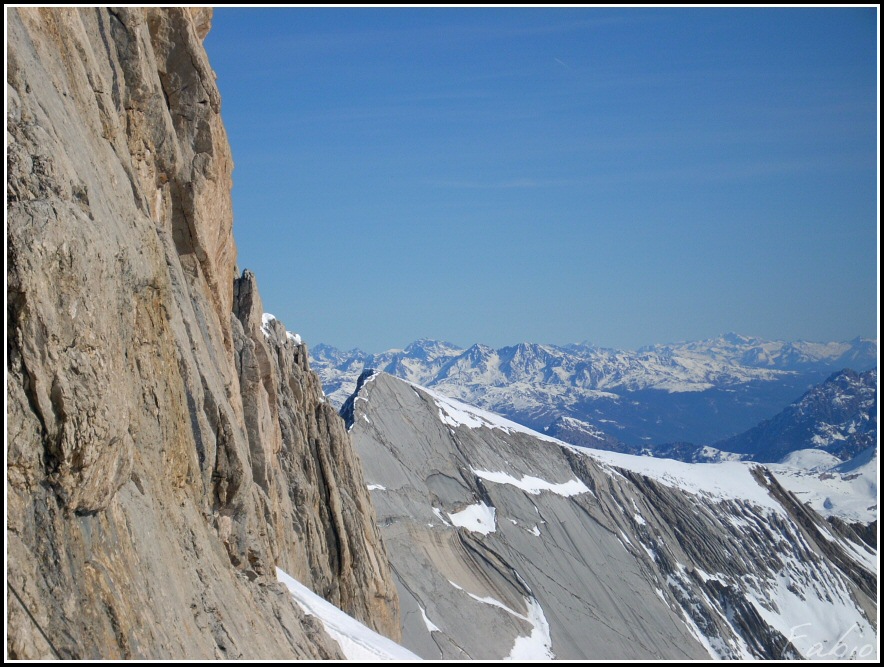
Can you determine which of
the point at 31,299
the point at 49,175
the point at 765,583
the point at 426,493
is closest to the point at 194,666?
the point at 31,299

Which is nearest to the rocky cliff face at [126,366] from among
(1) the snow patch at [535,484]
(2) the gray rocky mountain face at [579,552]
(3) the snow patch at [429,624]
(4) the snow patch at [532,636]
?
(3) the snow patch at [429,624]

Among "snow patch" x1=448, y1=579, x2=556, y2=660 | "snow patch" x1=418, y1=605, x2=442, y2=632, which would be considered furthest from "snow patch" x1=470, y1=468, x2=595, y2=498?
"snow patch" x1=418, y1=605, x2=442, y2=632

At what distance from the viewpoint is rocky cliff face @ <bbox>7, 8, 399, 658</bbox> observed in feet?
46.3

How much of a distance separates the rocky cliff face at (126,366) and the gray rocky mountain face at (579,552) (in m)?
50.8

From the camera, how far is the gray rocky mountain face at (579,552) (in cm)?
8706

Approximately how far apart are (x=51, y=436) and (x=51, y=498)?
39.1 inches

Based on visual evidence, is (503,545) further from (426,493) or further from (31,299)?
(31,299)

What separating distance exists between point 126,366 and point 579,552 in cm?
9789

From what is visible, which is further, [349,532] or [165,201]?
[349,532]

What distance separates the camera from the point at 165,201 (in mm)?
28188

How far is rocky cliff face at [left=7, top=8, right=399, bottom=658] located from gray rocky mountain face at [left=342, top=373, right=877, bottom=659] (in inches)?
2001

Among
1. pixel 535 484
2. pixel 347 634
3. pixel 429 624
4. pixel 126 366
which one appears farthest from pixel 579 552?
pixel 126 366

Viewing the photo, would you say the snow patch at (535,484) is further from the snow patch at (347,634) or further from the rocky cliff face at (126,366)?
the rocky cliff face at (126,366)

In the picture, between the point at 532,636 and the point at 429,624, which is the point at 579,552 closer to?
the point at 532,636
